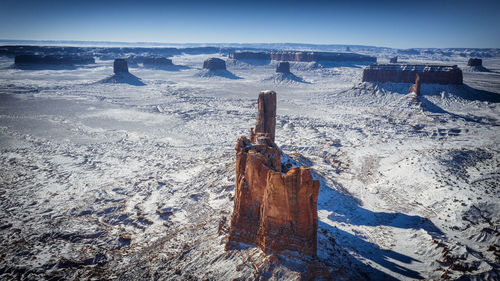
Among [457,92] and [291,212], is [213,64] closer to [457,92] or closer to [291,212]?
[457,92]

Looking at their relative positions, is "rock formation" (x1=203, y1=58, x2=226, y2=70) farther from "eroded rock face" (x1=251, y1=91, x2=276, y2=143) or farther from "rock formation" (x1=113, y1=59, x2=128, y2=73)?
"eroded rock face" (x1=251, y1=91, x2=276, y2=143)

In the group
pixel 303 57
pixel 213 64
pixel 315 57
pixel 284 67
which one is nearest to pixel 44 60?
pixel 213 64

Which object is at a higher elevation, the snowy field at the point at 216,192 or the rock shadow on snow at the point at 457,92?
the rock shadow on snow at the point at 457,92

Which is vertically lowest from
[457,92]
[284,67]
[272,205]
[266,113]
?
[272,205]

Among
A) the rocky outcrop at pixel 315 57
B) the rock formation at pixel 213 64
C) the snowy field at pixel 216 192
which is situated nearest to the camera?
the snowy field at pixel 216 192

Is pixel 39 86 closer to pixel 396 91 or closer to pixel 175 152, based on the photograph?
pixel 175 152

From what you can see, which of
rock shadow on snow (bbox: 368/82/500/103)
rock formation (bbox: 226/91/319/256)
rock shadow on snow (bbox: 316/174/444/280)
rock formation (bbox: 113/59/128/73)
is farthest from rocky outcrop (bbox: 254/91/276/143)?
rock formation (bbox: 113/59/128/73)

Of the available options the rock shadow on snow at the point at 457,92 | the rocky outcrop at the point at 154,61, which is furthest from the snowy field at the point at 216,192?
the rocky outcrop at the point at 154,61

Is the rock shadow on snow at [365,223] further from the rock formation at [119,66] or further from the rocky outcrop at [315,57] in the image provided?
the rocky outcrop at [315,57]
